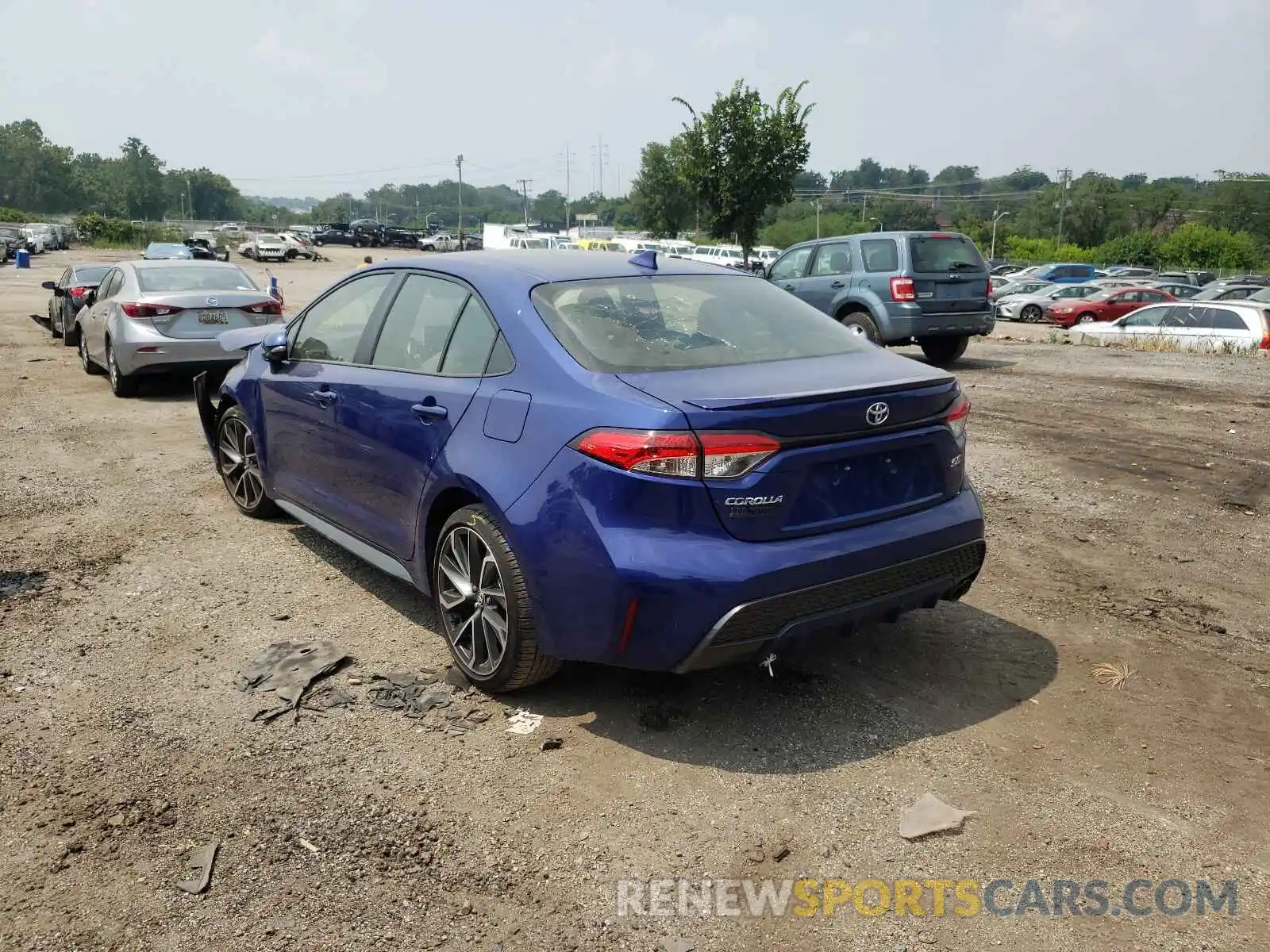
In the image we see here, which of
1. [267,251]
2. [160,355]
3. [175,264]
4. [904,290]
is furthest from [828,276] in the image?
[267,251]

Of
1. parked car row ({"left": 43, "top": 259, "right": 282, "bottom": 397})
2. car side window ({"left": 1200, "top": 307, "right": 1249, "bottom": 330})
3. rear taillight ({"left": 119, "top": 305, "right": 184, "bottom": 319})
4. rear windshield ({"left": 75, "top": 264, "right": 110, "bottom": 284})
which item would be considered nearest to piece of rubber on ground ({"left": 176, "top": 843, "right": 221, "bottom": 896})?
parked car row ({"left": 43, "top": 259, "right": 282, "bottom": 397})

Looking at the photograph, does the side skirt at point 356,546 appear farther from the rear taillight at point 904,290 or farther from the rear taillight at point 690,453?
the rear taillight at point 904,290

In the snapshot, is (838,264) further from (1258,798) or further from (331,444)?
(1258,798)

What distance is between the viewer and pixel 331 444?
4.94 meters

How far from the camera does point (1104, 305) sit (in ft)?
96.9

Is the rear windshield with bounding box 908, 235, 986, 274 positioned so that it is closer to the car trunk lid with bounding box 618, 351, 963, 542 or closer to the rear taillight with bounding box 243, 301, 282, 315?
the rear taillight with bounding box 243, 301, 282, 315

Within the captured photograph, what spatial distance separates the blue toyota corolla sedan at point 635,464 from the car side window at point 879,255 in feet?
29.3

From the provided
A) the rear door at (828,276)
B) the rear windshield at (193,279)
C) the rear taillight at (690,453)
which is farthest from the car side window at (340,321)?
the rear door at (828,276)

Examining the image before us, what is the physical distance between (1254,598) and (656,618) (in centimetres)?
335

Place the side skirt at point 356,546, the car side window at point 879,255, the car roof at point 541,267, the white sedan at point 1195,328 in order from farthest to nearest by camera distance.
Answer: the white sedan at point 1195,328 → the car side window at point 879,255 → the side skirt at point 356,546 → the car roof at point 541,267

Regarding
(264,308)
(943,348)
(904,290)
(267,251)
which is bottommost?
(943,348)

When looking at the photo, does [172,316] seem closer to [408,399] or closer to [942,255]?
[408,399]

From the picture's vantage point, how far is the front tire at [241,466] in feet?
20.3

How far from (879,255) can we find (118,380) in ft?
30.4
